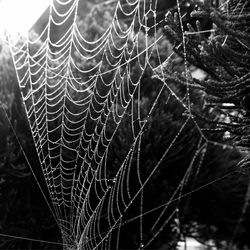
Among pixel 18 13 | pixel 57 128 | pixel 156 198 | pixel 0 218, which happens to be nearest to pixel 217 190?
pixel 156 198

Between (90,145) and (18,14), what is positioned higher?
(18,14)

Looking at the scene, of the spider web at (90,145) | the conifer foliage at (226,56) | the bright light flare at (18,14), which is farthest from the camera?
the bright light flare at (18,14)

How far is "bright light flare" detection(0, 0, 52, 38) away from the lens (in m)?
5.96

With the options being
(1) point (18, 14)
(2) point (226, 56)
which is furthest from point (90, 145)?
(2) point (226, 56)

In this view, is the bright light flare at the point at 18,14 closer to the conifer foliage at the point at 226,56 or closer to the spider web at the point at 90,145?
the spider web at the point at 90,145

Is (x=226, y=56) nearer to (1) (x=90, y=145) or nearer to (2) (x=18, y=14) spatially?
(1) (x=90, y=145)

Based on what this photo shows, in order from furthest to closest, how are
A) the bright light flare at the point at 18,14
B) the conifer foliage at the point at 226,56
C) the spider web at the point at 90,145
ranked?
the bright light flare at the point at 18,14 < the spider web at the point at 90,145 < the conifer foliage at the point at 226,56

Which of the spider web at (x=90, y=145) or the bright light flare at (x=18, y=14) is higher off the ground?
the bright light flare at (x=18, y=14)

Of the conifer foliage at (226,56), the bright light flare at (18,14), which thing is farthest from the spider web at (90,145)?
the conifer foliage at (226,56)

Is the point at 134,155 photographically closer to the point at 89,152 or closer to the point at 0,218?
the point at 89,152

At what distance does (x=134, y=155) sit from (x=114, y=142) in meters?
0.30

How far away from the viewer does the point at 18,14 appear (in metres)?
6.45

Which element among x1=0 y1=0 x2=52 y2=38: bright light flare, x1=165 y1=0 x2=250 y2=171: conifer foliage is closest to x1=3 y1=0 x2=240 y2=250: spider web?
x1=0 y1=0 x2=52 y2=38: bright light flare

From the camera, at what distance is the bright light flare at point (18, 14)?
5961 millimetres
